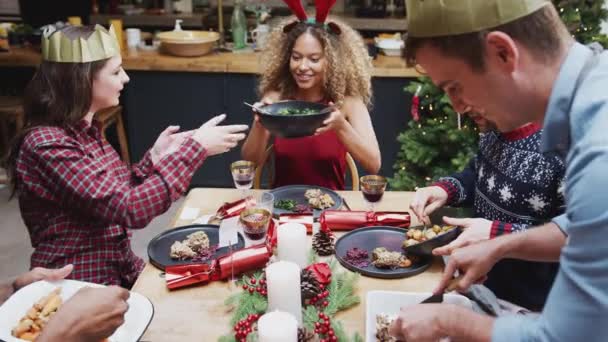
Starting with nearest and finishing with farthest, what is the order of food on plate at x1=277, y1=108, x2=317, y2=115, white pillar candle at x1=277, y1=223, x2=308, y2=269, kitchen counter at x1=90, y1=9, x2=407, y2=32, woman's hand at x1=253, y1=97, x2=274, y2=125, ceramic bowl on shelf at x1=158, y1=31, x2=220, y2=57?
white pillar candle at x1=277, y1=223, x2=308, y2=269
woman's hand at x1=253, y1=97, x2=274, y2=125
food on plate at x1=277, y1=108, x2=317, y2=115
ceramic bowl on shelf at x1=158, y1=31, x2=220, y2=57
kitchen counter at x1=90, y1=9, x2=407, y2=32

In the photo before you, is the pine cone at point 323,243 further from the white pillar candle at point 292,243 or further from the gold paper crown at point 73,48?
the gold paper crown at point 73,48

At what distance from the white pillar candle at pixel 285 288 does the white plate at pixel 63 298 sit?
11.2 inches

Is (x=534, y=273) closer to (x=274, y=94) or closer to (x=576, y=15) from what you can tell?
(x=274, y=94)

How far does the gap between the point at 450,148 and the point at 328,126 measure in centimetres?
131

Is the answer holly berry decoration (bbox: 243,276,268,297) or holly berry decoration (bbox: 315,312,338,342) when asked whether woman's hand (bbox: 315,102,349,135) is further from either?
holly berry decoration (bbox: 315,312,338,342)

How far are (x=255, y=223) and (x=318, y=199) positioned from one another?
1.53 feet

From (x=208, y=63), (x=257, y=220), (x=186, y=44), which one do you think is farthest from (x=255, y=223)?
(x=186, y=44)

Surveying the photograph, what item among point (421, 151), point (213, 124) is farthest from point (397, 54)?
point (213, 124)

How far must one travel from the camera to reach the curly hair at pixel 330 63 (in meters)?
2.34

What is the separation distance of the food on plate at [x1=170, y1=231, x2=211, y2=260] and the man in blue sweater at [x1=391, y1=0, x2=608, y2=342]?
0.71 metres

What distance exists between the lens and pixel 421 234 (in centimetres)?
156

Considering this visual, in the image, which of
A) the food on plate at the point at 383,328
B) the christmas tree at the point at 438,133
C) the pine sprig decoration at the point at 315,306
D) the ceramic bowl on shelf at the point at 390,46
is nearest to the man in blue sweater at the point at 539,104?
the food on plate at the point at 383,328

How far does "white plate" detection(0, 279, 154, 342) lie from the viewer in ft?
4.04

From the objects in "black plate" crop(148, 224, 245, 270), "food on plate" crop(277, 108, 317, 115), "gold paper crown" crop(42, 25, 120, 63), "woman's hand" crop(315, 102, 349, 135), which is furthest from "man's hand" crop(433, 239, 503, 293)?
"gold paper crown" crop(42, 25, 120, 63)
